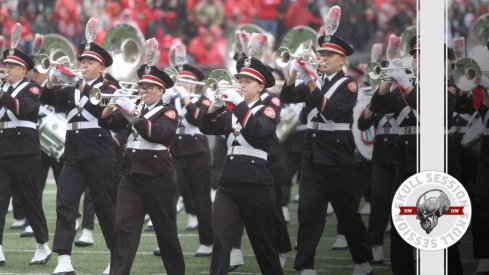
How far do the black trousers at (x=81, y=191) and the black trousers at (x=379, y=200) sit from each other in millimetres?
1817

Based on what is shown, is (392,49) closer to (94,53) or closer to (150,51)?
(150,51)

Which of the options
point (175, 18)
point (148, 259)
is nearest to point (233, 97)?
point (148, 259)

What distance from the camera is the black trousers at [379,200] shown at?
6309mm

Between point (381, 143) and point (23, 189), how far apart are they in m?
2.76

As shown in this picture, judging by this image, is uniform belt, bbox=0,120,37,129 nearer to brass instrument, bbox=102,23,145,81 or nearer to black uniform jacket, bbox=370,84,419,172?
brass instrument, bbox=102,23,145,81

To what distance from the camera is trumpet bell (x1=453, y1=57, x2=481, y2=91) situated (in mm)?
5043

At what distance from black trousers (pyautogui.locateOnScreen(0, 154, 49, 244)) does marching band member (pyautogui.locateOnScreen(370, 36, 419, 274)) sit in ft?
9.56

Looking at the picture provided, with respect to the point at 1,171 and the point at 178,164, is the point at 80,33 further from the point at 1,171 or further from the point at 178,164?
the point at 1,171

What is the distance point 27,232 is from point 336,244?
2.77 metres

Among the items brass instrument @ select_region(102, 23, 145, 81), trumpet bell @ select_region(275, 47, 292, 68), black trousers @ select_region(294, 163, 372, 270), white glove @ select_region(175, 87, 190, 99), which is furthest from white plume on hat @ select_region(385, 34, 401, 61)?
brass instrument @ select_region(102, 23, 145, 81)

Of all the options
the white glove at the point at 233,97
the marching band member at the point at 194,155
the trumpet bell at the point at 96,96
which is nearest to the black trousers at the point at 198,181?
the marching band member at the point at 194,155

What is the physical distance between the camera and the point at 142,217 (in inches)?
273

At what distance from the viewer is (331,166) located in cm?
733

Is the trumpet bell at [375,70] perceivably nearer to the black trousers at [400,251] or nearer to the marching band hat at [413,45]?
the marching band hat at [413,45]
